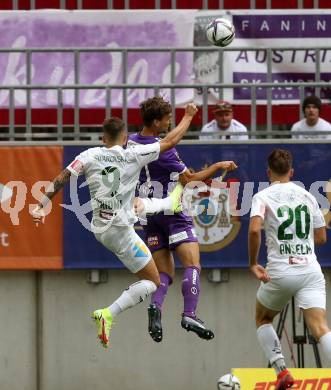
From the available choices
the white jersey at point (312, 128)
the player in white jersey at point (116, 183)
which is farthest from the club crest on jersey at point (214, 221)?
the player in white jersey at point (116, 183)

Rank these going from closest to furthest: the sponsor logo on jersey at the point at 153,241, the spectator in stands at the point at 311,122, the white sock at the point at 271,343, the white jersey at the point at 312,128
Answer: the white sock at the point at 271,343
the sponsor logo on jersey at the point at 153,241
the spectator in stands at the point at 311,122
the white jersey at the point at 312,128

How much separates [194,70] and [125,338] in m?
3.40

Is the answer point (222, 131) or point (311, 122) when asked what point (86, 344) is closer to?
point (222, 131)

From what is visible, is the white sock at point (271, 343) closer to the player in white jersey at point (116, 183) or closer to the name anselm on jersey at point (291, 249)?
the name anselm on jersey at point (291, 249)

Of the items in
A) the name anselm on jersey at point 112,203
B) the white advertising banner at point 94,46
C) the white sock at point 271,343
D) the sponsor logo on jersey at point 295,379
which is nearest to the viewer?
the name anselm on jersey at point 112,203

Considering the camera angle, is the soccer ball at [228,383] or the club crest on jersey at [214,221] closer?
the soccer ball at [228,383]

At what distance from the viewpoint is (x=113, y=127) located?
540 inches

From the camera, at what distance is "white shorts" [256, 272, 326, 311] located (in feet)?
45.0

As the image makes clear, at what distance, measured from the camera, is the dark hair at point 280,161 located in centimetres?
1355

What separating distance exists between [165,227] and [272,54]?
420 cm

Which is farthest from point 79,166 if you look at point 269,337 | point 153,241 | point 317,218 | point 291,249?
point 269,337

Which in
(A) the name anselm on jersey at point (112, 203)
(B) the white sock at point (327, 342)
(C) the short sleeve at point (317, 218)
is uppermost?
(A) the name anselm on jersey at point (112, 203)

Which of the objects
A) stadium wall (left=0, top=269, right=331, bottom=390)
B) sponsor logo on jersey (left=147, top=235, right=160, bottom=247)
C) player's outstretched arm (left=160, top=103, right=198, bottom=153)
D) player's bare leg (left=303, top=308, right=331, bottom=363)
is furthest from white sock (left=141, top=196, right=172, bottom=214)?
stadium wall (left=0, top=269, right=331, bottom=390)

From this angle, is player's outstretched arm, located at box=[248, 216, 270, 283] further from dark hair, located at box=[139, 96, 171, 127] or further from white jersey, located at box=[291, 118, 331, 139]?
white jersey, located at box=[291, 118, 331, 139]
